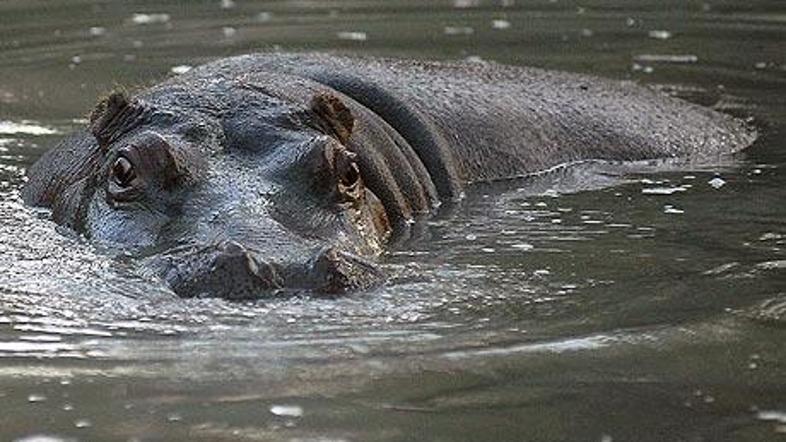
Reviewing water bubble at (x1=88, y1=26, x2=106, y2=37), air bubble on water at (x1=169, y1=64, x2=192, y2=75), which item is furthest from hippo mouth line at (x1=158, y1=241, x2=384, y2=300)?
water bubble at (x1=88, y1=26, x2=106, y2=37)

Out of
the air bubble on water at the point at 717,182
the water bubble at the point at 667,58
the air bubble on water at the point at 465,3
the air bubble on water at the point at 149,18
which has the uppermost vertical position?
the air bubble on water at the point at 149,18

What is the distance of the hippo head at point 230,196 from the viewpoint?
5496 mm

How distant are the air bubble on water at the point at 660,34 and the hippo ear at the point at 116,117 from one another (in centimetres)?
711

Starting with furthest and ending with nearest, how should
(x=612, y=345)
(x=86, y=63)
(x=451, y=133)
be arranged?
1. (x=86, y=63)
2. (x=451, y=133)
3. (x=612, y=345)

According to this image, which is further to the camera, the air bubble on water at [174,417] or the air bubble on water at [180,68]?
the air bubble on water at [180,68]

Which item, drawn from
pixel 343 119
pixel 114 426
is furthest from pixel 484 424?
pixel 343 119

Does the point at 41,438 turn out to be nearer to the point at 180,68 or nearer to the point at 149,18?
the point at 180,68

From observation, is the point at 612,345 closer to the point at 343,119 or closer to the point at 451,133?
the point at 343,119

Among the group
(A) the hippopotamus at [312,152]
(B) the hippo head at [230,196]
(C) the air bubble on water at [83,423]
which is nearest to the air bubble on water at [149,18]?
(A) the hippopotamus at [312,152]

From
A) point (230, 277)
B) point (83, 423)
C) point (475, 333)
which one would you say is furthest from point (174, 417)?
point (475, 333)

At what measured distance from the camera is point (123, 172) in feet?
21.0

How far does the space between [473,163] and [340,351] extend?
3384 millimetres

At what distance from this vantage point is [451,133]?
828cm

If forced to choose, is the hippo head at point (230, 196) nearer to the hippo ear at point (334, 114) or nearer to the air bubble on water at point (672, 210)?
the hippo ear at point (334, 114)
